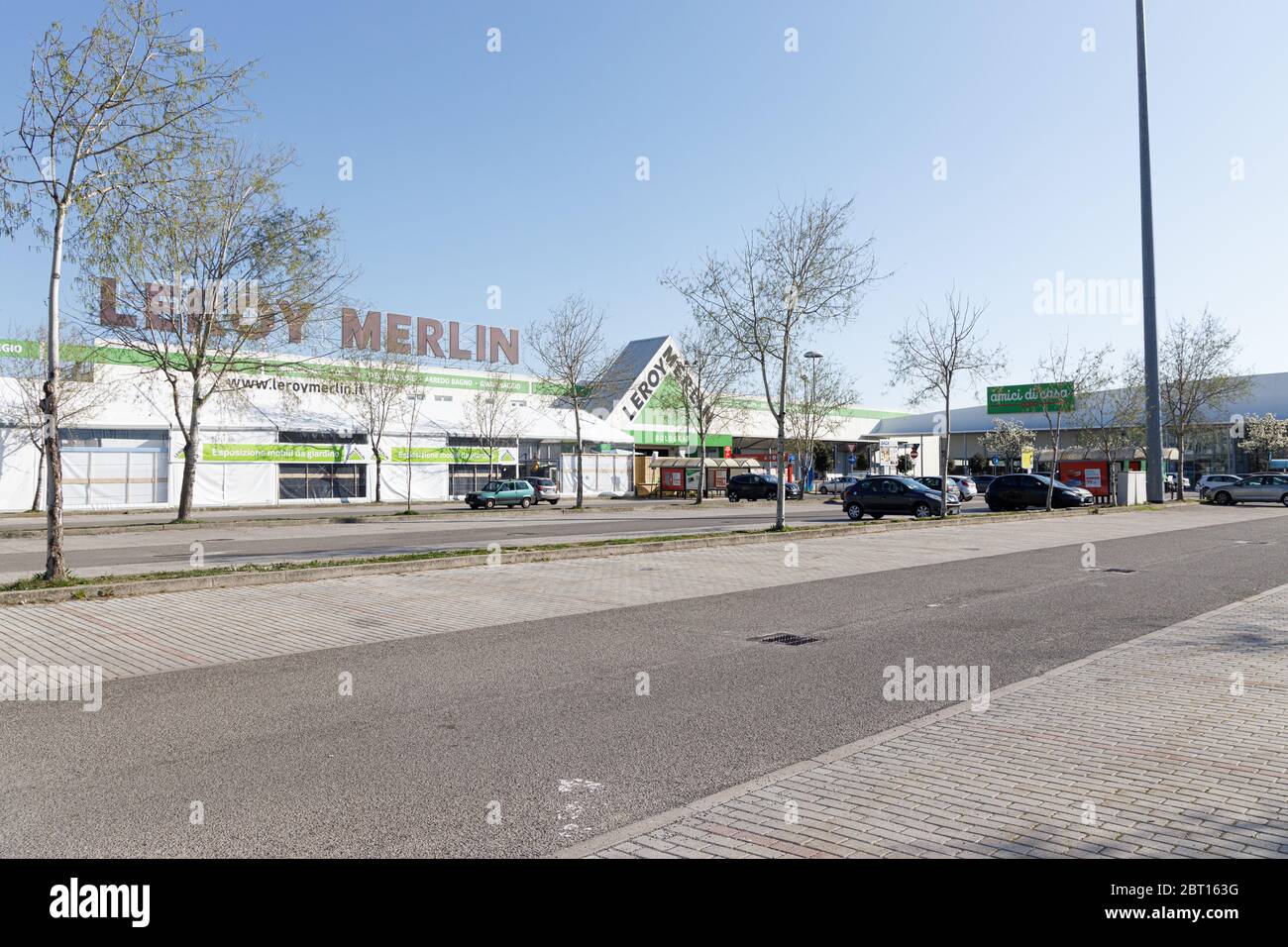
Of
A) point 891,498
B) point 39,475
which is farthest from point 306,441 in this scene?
point 891,498

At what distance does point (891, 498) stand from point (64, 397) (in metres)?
32.6

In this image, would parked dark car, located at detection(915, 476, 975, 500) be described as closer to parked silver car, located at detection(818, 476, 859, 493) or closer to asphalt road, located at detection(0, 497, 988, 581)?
asphalt road, located at detection(0, 497, 988, 581)

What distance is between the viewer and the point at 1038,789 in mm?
5016

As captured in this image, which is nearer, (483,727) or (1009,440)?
(483,727)

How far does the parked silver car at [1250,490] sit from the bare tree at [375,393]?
135 ft

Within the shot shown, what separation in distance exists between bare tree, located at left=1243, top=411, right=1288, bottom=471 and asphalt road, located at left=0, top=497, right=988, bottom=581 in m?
55.8

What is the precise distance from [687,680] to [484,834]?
364cm

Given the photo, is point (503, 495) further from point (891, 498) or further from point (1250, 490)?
point (1250, 490)

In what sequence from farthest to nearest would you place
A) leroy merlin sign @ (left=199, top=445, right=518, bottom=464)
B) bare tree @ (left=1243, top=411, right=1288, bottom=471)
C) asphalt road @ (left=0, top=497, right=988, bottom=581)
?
bare tree @ (left=1243, top=411, right=1288, bottom=471)
leroy merlin sign @ (left=199, top=445, right=518, bottom=464)
asphalt road @ (left=0, top=497, right=988, bottom=581)

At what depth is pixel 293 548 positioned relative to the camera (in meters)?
20.6

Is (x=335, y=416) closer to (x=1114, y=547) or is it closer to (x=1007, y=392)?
(x=1114, y=547)

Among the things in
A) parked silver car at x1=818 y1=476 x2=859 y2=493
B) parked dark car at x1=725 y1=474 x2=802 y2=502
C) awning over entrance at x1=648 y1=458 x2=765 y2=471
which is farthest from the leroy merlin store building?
parked silver car at x1=818 y1=476 x2=859 y2=493

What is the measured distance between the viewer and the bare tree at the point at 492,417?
52.4 meters

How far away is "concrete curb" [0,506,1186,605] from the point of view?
12.1 m
